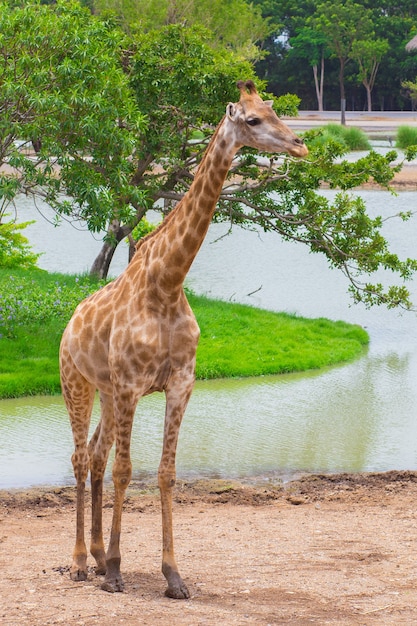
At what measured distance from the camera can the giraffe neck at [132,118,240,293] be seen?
249 inches

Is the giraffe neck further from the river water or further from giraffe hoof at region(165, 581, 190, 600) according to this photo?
the river water

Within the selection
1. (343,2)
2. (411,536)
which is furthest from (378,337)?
(343,2)

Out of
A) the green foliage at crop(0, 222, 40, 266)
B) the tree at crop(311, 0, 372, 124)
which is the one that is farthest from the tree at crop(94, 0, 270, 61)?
the green foliage at crop(0, 222, 40, 266)

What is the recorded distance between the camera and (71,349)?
704 centimetres

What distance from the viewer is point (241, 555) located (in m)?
7.35

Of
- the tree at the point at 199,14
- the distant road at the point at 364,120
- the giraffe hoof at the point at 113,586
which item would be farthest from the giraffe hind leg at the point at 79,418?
the distant road at the point at 364,120

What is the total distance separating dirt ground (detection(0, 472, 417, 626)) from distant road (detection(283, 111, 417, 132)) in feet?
128

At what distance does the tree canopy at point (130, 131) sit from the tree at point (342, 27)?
4167 cm

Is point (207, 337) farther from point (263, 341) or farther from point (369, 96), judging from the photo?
point (369, 96)

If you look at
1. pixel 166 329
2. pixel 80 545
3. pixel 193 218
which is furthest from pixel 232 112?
pixel 80 545

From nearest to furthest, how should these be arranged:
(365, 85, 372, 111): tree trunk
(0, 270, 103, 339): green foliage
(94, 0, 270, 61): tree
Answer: (0, 270, 103, 339): green foliage < (94, 0, 270, 61): tree < (365, 85, 372, 111): tree trunk

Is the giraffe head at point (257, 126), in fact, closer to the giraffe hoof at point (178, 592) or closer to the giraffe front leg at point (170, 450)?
the giraffe front leg at point (170, 450)

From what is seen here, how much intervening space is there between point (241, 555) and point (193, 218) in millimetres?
2388

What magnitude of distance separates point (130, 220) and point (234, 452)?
161 inches
